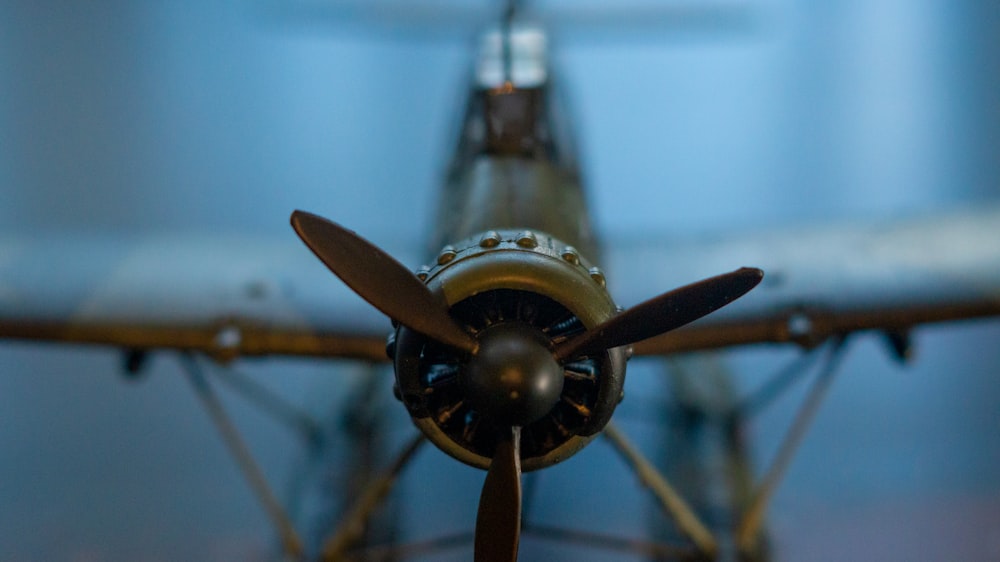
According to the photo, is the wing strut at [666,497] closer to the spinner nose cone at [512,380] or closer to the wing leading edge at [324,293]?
the wing leading edge at [324,293]

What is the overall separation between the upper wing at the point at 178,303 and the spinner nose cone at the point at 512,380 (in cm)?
114

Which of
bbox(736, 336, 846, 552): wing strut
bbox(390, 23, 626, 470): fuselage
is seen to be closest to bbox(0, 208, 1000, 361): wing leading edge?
bbox(736, 336, 846, 552): wing strut

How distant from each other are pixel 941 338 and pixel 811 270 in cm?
214

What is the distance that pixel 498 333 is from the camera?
2.12 m

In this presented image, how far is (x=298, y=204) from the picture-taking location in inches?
234

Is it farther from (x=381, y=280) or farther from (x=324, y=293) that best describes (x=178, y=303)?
(x=381, y=280)

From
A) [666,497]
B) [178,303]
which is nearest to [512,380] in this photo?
[666,497]

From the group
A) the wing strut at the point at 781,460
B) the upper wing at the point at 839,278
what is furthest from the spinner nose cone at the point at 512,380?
the wing strut at the point at 781,460

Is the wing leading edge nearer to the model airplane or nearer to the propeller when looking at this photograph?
the model airplane

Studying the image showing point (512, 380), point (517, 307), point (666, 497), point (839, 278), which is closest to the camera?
point (512, 380)

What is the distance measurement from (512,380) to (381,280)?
43cm

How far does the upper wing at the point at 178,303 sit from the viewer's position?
317cm

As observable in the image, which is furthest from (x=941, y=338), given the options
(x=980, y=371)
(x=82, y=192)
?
(x=82, y=192)

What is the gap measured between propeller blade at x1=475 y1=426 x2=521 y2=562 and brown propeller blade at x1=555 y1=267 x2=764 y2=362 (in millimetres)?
276
